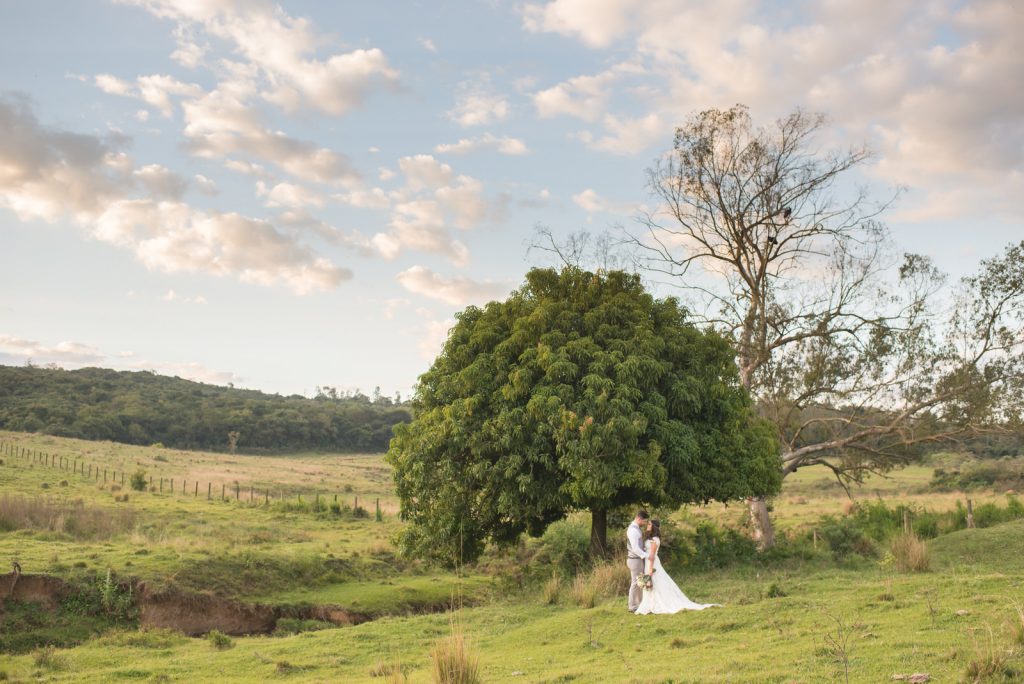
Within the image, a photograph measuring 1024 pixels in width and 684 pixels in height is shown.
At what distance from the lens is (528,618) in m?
15.7

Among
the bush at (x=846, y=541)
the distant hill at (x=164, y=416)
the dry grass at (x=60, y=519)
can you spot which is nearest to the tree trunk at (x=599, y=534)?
the bush at (x=846, y=541)

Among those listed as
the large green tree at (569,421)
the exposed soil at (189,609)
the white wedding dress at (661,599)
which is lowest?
the exposed soil at (189,609)

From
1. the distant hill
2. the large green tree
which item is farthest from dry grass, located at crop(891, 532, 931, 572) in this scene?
the distant hill

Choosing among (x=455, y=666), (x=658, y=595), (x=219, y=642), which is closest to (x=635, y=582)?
(x=658, y=595)

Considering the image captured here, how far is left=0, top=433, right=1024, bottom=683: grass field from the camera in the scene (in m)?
Answer: 8.89

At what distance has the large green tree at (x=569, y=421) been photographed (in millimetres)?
18312

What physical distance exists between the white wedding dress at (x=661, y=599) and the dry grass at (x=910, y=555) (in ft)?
17.7

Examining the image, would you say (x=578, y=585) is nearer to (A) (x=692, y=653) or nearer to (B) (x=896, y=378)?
(A) (x=692, y=653)

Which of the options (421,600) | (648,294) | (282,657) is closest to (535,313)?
(648,294)

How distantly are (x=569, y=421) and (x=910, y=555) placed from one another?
7.87m

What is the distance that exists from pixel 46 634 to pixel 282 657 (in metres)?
7.13

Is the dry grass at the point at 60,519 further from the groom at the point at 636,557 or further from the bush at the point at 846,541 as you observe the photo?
the bush at the point at 846,541

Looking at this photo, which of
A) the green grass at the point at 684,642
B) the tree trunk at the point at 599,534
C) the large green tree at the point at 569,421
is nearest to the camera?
the green grass at the point at 684,642

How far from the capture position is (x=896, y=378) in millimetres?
27109
